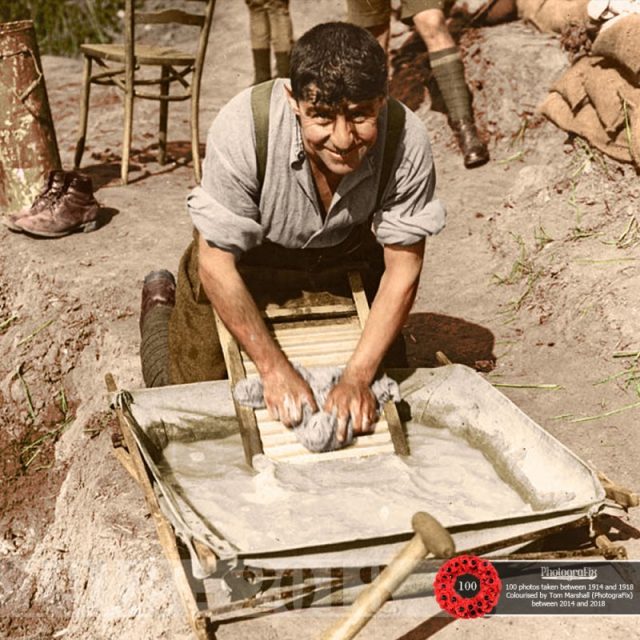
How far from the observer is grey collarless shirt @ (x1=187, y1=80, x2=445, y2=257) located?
3.15 m

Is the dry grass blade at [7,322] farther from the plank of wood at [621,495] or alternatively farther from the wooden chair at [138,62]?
the plank of wood at [621,495]

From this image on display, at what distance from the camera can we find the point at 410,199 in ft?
10.9

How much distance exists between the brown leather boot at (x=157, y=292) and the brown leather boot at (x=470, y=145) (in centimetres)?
263

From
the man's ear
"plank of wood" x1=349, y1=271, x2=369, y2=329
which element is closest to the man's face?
the man's ear

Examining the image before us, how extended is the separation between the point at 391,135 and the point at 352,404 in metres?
0.98

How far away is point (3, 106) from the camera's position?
571 cm

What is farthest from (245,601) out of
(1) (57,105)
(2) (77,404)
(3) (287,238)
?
(1) (57,105)

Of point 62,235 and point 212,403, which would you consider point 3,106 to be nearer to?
point 62,235

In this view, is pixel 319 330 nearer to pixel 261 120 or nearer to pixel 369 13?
pixel 261 120

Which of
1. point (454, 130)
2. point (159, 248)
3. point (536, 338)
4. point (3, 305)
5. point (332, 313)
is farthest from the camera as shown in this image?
point (454, 130)

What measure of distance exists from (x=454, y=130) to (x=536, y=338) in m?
2.41

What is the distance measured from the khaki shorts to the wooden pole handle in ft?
16.8

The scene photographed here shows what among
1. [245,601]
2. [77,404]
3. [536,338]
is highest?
[245,601]

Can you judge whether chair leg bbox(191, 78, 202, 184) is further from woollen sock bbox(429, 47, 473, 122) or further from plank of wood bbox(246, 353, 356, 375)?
plank of wood bbox(246, 353, 356, 375)
